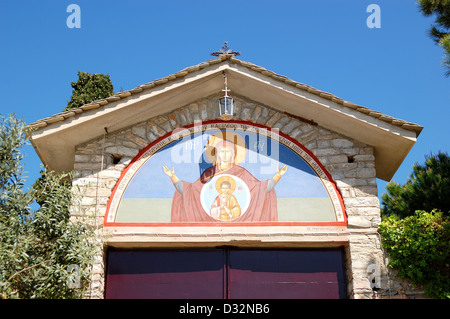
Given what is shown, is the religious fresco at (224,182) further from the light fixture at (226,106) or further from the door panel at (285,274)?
the door panel at (285,274)

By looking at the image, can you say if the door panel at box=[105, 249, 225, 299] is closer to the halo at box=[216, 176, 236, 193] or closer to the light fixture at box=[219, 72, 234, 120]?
the halo at box=[216, 176, 236, 193]

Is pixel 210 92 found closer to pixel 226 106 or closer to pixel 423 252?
pixel 226 106

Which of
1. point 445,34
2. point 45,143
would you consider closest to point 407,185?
point 445,34

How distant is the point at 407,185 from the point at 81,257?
1115 cm

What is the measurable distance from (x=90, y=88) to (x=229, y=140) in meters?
4.82

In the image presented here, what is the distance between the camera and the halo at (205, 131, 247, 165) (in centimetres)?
Answer: 1094

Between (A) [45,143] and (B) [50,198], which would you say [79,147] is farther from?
(B) [50,198]

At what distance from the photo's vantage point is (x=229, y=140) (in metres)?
11.1

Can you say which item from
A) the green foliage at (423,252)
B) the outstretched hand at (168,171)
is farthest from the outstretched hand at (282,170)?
the green foliage at (423,252)

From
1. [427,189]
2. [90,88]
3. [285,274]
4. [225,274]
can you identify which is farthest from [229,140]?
[427,189]

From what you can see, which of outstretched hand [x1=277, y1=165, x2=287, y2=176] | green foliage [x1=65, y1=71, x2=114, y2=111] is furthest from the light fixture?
green foliage [x1=65, y1=71, x2=114, y2=111]

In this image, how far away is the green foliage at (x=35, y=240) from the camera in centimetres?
840

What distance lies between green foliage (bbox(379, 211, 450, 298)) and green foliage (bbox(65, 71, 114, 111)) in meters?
7.57

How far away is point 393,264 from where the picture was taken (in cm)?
979
